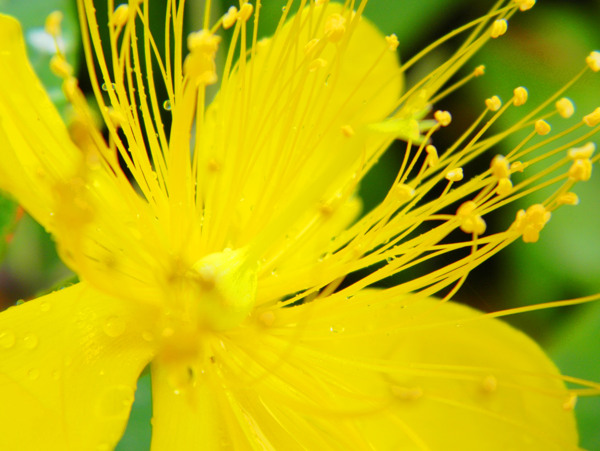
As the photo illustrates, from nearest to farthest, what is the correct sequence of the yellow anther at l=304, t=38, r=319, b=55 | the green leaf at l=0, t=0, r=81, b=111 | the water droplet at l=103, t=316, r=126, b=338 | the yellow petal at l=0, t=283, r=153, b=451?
the yellow petal at l=0, t=283, r=153, b=451 < the water droplet at l=103, t=316, r=126, b=338 < the yellow anther at l=304, t=38, r=319, b=55 < the green leaf at l=0, t=0, r=81, b=111

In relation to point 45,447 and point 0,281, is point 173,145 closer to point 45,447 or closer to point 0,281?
point 45,447

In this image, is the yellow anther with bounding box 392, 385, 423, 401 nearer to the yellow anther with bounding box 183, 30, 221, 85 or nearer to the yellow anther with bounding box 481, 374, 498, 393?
the yellow anther with bounding box 481, 374, 498, 393

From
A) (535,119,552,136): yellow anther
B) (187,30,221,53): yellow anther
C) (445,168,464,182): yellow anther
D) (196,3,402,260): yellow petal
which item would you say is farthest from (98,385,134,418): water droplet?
(535,119,552,136): yellow anther

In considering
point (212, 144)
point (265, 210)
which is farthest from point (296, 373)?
point (212, 144)

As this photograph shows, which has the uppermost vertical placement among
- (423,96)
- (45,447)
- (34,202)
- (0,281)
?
(423,96)

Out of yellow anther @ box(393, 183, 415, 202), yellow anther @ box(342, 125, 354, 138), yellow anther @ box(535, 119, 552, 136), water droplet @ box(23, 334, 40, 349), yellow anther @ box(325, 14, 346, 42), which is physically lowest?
water droplet @ box(23, 334, 40, 349)

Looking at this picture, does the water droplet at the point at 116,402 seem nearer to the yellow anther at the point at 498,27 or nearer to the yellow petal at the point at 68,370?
the yellow petal at the point at 68,370
